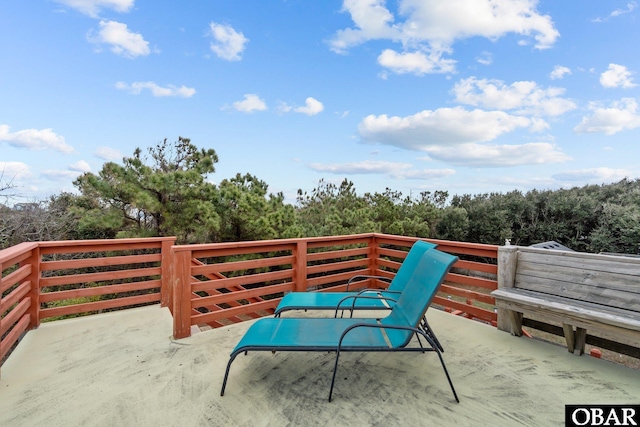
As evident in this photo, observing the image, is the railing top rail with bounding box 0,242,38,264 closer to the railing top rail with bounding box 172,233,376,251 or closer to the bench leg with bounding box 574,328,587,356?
the railing top rail with bounding box 172,233,376,251

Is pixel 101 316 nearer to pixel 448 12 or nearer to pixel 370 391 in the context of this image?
pixel 370 391

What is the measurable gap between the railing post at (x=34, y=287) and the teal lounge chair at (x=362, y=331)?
2.66 m

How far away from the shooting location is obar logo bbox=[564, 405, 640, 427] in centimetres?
184

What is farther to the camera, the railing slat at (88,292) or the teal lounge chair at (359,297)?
the railing slat at (88,292)

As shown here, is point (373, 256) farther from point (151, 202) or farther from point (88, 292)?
point (151, 202)

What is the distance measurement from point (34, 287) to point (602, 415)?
A: 4.97 meters

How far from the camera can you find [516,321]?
3.02m

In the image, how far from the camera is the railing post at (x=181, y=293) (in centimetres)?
297

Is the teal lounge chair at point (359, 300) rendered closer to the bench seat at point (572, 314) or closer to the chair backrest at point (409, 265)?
the chair backrest at point (409, 265)

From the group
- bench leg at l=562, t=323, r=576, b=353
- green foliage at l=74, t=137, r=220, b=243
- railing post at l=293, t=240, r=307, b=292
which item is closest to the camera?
bench leg at l=562, t=323, r=576, b=353

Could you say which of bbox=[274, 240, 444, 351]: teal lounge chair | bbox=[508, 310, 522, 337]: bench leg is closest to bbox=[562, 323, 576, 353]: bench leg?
bbox=[508, 310, 522, 337]: bench leg

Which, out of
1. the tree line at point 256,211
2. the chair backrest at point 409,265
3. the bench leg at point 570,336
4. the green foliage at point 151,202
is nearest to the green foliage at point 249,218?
the tree line at point 256,211

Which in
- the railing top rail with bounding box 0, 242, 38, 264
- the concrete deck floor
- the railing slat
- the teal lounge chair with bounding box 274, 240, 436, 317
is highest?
the railing top rail with bounding box 0, 242, 38, 264

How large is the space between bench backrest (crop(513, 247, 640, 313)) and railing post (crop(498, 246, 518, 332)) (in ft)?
0.16
